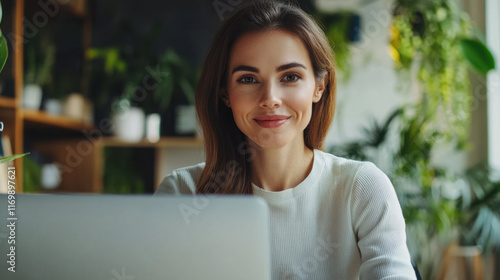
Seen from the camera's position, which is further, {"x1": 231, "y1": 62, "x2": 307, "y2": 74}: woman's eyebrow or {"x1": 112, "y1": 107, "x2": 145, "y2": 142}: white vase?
{"x1": 112, "y1": 107, "x2": 145, "y2": 142}: white vase

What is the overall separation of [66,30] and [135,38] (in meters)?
0.50

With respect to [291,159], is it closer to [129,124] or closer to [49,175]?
[49,175]

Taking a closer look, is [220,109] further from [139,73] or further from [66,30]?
[66,30]

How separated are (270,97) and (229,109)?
0.85ft

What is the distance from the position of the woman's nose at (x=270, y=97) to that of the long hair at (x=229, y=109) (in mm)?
160

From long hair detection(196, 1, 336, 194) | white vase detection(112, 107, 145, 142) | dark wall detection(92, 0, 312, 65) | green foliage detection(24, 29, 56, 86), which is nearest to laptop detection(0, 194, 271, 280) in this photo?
long hair detection(196, 1, 336, 194)

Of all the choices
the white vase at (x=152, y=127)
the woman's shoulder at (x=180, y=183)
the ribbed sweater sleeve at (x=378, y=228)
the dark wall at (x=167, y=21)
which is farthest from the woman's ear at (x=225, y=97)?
the dark wall at (x=167, y=21)

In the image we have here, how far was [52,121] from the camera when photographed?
3.02 meters

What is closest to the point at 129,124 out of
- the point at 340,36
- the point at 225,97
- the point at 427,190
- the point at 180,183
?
the point at 340,36

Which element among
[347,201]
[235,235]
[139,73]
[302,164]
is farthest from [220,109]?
[139,73]

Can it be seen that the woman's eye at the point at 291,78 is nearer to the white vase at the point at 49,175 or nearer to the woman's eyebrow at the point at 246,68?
the woman's eyebrow at the point at 246,68

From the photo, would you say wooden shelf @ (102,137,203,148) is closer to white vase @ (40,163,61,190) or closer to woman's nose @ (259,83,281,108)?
white vase @ (40,163,61,190)

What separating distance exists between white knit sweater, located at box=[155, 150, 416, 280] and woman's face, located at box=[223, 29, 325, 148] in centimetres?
16

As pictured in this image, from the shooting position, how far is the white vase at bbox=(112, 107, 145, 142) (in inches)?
137
